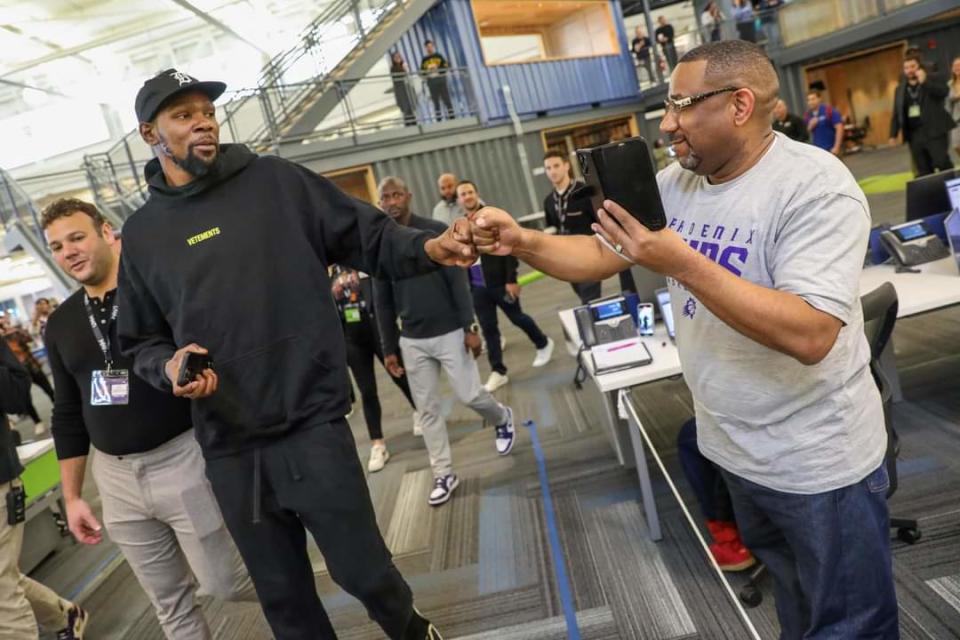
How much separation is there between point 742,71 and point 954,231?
2.18 meters

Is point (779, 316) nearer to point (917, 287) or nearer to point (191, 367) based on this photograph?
point (191, 367)

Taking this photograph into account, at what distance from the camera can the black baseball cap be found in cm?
153

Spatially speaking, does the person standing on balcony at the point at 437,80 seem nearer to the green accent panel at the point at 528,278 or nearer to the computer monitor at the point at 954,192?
the green accent panel at the point at 528,278

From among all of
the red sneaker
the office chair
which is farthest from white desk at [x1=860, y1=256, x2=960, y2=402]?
the red sneaker

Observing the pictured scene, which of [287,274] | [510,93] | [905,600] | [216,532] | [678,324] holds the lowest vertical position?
[905,600]

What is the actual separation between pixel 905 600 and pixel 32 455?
4.40 metres

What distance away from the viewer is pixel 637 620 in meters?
2.16

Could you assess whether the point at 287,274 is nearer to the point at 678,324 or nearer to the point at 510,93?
A: the point at 678,324

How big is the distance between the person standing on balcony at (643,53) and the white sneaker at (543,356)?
11.5m

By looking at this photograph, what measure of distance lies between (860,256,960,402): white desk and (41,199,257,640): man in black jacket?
2.50 metres

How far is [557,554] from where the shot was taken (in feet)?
8.75

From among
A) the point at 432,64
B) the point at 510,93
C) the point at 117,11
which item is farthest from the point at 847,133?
the point at 117,11

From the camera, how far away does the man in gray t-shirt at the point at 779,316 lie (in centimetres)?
101

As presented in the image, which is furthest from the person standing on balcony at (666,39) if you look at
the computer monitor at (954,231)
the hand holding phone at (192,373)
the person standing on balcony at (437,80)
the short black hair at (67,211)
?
the hand holding phone at (192,373)
